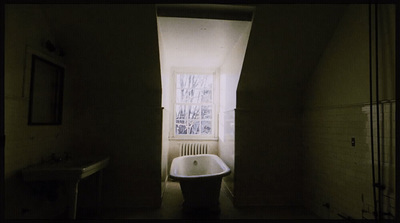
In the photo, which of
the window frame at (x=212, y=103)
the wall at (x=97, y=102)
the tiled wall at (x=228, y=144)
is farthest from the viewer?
the window frame at (x=212, y=103)

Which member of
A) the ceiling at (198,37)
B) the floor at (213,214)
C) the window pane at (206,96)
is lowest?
the floor at (213,214)

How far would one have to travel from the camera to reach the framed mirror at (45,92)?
2193 millimetres

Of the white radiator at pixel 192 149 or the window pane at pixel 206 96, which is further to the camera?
the window pane at pixel 206 96

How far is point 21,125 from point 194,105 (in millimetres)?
2971

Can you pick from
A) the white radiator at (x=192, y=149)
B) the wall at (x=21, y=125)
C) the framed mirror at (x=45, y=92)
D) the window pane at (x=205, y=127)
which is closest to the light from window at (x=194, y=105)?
the window pane at (x=205, y=127)

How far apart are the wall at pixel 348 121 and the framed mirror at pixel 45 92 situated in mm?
3228

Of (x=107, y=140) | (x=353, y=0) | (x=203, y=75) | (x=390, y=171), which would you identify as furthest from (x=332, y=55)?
(x=107, y=140)

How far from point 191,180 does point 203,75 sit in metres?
2.57

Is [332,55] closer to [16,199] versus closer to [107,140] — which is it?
[107,140]

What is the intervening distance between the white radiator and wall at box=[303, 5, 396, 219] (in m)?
1.94

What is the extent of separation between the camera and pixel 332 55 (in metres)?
2.51

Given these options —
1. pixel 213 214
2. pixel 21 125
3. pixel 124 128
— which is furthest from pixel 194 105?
pixel 21 125

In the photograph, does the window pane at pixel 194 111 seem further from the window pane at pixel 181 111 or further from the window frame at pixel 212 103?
the window frame at pixel 212 103

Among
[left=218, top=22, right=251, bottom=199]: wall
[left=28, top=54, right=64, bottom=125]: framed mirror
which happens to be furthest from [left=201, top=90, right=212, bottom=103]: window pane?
[left=28, top=54, right=64, bottom=125]: framed mirror
